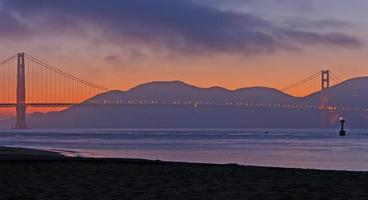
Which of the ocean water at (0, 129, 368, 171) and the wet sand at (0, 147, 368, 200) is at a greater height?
the wet sand at (0, 147, 368, 200)

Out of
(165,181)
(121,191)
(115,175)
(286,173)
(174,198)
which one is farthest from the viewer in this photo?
(286,173)

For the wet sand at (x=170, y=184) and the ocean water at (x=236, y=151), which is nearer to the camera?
the wet sand at (x=170, y=184)

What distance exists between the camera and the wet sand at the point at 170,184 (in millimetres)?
11180

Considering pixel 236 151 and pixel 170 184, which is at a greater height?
pixel 170 184

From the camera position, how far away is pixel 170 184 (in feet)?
43.7

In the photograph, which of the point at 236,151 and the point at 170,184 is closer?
the point at 170,184

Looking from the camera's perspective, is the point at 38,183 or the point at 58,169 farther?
the point at 58,169

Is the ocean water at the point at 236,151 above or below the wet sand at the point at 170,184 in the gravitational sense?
below

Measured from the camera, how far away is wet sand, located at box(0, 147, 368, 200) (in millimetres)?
11180

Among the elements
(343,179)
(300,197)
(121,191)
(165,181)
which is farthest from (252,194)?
(343,179)

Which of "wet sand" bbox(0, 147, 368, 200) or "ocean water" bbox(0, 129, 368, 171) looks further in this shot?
"ocean water" bbox(0, 129, 368, 171)

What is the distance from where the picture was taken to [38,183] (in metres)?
13.1

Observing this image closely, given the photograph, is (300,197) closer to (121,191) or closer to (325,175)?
(121,191)

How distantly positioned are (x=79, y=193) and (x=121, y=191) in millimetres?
769
